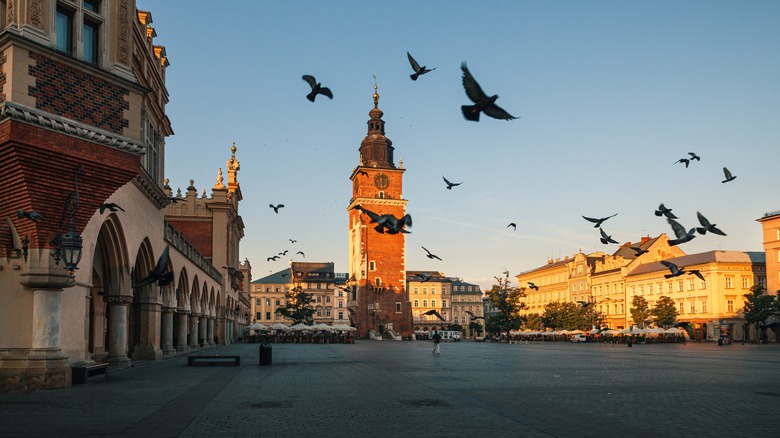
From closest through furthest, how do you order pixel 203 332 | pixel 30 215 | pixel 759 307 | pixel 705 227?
pixel 30 215 → pixel 705 227 → pixel 203 332 → pixel 759 307

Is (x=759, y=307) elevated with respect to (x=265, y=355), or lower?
elevated

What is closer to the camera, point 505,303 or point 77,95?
point 77,95

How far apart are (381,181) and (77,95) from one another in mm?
100350

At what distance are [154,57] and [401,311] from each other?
8297 cm

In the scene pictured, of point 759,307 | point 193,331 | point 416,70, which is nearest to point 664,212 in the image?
point 416,70

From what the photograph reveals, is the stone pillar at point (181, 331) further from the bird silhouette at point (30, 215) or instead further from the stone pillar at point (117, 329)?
the bird silhouette at point (30, 215)

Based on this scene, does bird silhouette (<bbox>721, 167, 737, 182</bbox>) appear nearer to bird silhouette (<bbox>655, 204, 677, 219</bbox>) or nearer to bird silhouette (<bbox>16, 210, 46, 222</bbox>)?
bird silhouette (<bbox>655, 204, 677, 219</bbox>)

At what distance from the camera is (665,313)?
9019cm

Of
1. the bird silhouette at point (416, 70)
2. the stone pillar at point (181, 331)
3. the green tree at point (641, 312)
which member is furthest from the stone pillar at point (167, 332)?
the green tree at point (641, 312)

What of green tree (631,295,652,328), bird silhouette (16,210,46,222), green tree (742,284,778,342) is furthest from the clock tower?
bird silhouette (16,210,46,222)

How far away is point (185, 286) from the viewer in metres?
38.8

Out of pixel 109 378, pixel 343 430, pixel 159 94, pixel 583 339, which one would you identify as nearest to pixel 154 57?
pixel 159 94

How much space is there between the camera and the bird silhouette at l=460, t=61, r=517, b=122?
39.7 ft

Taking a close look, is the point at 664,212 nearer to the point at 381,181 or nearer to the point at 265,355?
the point at 265,355
